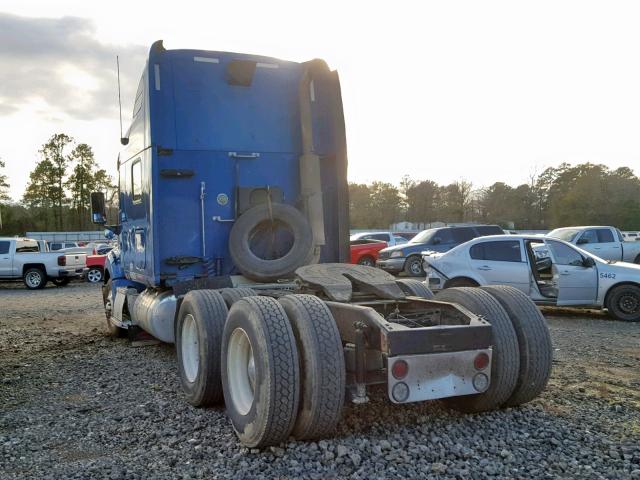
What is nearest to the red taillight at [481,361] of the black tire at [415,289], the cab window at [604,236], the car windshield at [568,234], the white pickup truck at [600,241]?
the black tire at [415,289]

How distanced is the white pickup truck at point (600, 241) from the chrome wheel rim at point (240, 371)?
1735 centimetres

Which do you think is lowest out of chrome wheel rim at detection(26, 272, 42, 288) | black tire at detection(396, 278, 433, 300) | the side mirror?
chrome wheel rim at detection(26, 272, 42, 288)

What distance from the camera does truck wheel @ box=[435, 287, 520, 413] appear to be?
434 cm

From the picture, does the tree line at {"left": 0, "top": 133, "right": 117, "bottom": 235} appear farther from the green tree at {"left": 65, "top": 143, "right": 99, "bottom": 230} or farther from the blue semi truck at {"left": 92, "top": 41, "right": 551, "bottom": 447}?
the blue semi truck at {"left": 92, "top": 41, "right": 551, "bottom": 447}

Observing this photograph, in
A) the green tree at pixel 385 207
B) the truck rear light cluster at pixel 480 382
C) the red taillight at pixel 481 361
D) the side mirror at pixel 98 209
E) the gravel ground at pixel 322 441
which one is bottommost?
the gravel ground at pixel 322 441

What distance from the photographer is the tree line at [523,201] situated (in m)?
51.8

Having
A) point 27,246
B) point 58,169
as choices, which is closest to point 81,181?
point 58,169

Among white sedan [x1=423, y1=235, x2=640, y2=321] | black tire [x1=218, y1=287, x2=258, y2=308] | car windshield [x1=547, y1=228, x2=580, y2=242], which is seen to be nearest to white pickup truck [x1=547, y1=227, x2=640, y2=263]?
car windshield [x1=547, y1=228, x2=580, y2=242]

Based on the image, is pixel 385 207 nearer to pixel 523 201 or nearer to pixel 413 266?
pixel 523 201

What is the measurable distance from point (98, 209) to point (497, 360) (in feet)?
23.4

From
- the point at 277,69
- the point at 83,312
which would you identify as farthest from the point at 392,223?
the point at 277,69

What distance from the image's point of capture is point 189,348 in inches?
223

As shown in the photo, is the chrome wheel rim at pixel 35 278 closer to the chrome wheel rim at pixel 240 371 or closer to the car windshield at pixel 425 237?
the car windshield at pixel 425 237

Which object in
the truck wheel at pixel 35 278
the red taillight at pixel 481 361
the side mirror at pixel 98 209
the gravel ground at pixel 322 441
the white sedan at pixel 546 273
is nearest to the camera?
the gravel ground at pixel 322 441
